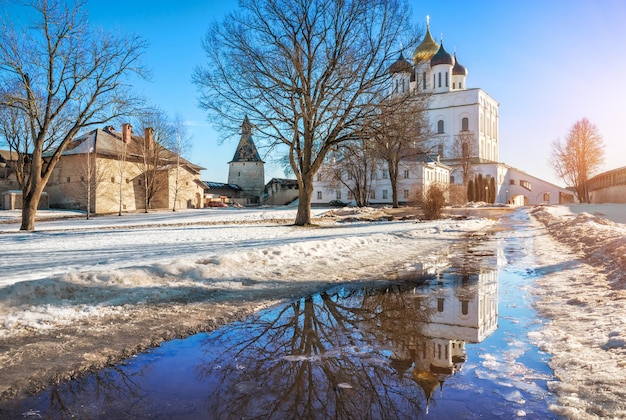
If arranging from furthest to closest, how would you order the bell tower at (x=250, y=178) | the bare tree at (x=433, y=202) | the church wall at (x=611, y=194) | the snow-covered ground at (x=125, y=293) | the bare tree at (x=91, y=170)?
the bell tower at (x=250, y=178) → the church wall at (x=611, y=194) → the bare tree at (x=91, y=170) → the bare tree at (x=433, y=202) → the snow-covered ground at (x=125, y=293)

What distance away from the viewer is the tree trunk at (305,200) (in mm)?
21125

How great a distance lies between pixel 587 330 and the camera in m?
4.54

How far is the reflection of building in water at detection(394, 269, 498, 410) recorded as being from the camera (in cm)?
369

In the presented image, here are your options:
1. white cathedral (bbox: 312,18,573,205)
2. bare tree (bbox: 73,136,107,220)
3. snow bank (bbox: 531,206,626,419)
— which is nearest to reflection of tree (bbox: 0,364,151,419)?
snow bank (bbox: 531,206,626,419)

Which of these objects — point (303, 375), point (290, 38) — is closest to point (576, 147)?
point (290, 38)

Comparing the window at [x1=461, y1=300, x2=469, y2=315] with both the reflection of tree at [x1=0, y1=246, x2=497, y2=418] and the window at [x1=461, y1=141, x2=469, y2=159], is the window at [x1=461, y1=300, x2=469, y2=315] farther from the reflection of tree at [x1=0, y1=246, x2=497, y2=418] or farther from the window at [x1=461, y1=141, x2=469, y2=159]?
the window at [x1=461, y1=141, x2=469, y2=159]

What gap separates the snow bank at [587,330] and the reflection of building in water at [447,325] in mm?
666

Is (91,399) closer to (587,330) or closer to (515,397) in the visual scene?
(515,397)

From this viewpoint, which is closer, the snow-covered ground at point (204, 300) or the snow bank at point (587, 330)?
the snow bank at point (587, 330)

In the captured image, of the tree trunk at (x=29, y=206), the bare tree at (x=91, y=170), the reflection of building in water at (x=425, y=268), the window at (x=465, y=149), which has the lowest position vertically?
the reflection of building in water at (x=425, y=268)

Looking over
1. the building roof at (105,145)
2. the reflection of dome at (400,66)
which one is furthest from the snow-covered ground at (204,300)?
the building roof at (105,145)

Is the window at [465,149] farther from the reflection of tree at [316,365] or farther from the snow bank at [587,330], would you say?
the reflection of tree at [316,365]

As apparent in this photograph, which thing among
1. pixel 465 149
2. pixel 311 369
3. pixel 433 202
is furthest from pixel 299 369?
pixel 465 149

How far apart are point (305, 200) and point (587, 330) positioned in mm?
17644
